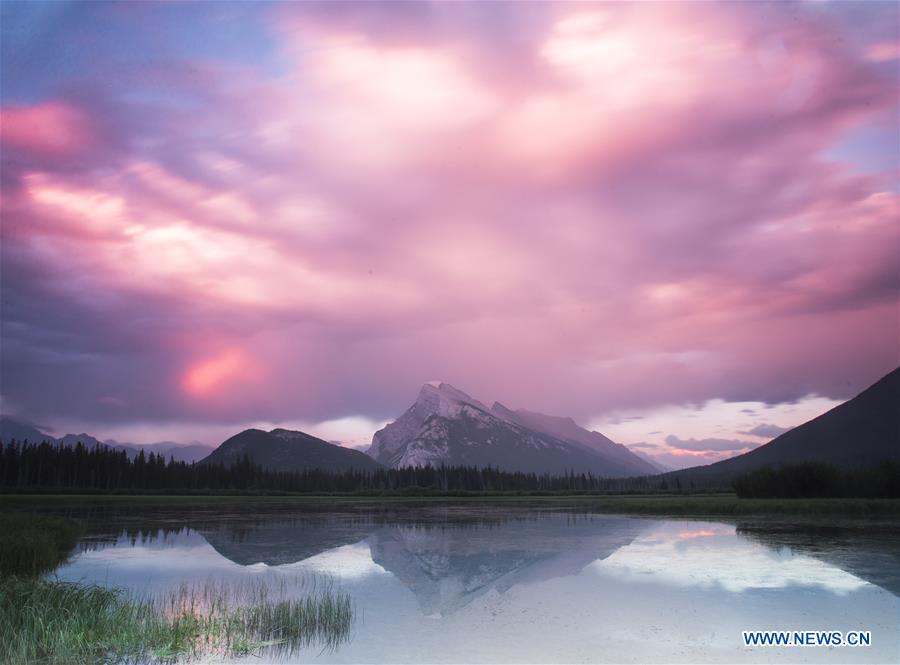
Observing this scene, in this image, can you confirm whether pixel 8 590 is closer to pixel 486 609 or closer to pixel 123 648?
pixel 123 648

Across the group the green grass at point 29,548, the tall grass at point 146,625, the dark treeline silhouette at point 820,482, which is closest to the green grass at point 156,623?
the tall grass at point 146,625

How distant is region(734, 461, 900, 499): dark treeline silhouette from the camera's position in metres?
95.2

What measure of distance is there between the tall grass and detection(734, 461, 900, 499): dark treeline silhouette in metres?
97.5

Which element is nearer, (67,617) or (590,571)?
(67,617)

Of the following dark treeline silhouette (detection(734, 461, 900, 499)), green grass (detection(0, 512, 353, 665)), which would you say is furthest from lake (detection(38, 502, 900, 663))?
dark treeline silhouette (detection(734, 461, 900, 499))

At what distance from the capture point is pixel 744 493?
108625 mm

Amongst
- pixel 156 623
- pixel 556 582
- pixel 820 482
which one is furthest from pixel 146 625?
pixel 820 482

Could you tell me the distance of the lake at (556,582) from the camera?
1830cm

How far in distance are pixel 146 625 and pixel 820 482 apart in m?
105

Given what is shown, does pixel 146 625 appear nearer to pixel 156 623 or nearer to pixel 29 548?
pixel 156 623

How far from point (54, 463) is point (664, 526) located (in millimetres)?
176587

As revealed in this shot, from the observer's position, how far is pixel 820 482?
99.6 m

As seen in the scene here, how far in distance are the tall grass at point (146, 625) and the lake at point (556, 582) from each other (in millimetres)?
1208

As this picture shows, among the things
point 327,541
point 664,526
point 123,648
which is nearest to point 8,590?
point 123,648
